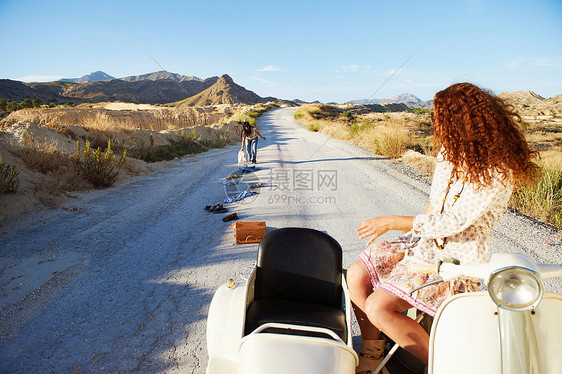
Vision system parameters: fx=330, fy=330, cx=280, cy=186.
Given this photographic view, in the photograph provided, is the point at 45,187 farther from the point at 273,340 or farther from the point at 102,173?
the point at 273,340

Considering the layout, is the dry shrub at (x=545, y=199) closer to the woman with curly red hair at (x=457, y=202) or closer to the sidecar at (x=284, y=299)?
the woman with curly red hair at (x=457, y=202)

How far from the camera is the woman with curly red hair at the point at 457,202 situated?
1.81m

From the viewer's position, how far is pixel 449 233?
1.88 meters

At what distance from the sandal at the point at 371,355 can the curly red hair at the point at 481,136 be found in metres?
1.18

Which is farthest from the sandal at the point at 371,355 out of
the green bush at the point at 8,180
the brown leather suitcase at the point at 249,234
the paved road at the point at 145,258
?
the green bush at the point at 8,180

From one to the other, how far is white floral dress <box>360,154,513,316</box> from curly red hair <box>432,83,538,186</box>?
8 centimetres

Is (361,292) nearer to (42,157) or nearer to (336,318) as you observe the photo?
(336,318)

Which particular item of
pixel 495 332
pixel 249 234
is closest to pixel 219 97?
pixel 249 234

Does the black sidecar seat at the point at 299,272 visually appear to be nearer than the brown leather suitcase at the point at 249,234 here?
Yes

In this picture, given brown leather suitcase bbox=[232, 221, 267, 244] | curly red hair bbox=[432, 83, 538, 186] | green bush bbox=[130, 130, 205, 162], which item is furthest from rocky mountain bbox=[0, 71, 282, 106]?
curly red hair bbox=[432, 83, 538, 186]

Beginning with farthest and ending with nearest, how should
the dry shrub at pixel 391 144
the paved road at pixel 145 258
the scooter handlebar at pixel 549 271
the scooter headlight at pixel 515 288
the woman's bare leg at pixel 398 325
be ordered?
the dry shrub at pixel 391 144 → the paved road at pixel 145 258 → the woman's bare leg at pixel 398 325 → the scooter handlebar at pixel 549 271 → the scooter headlight at pixel 515 288

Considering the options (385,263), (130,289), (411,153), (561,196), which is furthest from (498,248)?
(411,153)

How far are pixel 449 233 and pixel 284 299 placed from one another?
1109mm

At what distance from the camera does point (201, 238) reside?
505 centimetres
